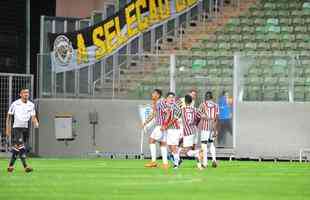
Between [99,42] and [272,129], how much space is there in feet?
23.9

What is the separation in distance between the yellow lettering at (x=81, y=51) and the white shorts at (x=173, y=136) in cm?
1080

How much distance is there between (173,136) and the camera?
29078mm

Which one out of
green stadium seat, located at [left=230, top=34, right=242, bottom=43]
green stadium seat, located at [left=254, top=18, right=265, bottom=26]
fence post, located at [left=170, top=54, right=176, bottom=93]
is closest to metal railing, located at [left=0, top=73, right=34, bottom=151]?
fence post, located at [left=170, top=54, right=176, bottom=93]

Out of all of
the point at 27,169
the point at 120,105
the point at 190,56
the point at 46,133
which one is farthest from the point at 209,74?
the point at 27,169

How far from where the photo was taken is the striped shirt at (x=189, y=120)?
29938mm

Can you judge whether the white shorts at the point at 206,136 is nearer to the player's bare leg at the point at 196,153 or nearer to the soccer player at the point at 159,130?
the player's bare leg at the point at 196,153

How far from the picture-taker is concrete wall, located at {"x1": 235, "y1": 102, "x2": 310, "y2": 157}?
37.1 m

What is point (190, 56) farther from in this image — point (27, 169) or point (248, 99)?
point (27, 169)

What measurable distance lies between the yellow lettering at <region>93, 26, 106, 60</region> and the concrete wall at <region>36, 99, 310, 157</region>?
188 centimetres

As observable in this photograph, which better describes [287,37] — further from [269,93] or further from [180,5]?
[180,5]

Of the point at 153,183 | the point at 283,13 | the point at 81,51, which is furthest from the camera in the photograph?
the point at 283,13

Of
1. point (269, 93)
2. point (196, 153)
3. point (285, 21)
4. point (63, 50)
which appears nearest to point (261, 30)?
point (285, 21)

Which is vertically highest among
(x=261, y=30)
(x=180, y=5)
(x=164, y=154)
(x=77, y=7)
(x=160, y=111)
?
(x=77, y=7)

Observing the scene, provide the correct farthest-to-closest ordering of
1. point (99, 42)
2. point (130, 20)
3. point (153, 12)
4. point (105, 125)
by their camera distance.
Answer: point (153, 12)
point (130, 20)
point (99, 42)
point (105, 125)
